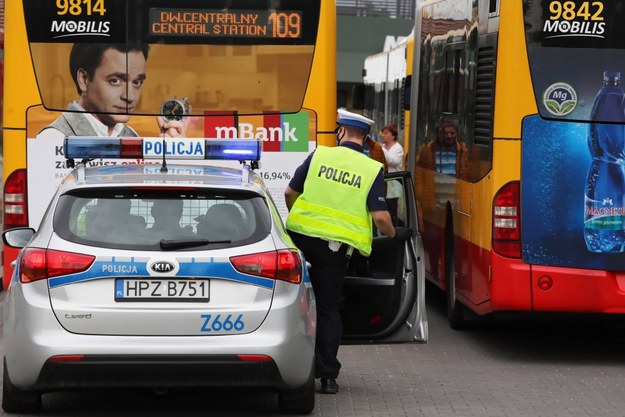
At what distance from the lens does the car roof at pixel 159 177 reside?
25.7 ft

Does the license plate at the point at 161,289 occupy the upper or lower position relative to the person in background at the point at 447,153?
lower

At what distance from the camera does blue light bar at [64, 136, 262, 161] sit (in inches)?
345

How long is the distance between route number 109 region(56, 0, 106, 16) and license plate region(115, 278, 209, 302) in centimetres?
414

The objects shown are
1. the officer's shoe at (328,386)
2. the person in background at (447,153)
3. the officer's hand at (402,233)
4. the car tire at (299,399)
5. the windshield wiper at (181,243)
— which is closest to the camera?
the windshield wiper at (181,243)

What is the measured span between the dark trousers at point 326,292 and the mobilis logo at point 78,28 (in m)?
Result: 2.92

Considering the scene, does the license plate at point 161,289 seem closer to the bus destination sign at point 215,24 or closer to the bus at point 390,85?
the bus destination sign at point 215,24

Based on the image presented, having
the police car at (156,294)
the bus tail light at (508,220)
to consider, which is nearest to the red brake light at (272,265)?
the police car at (156,294)

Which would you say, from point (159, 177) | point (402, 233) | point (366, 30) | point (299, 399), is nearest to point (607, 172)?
point (402, 233)

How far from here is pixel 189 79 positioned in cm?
1123

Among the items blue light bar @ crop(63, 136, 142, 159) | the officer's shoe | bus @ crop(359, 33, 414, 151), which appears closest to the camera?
blue light bar @ crop(63, 136, 142, 159)

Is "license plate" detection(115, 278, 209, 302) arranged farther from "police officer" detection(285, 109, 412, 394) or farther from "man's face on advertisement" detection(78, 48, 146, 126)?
"man's face on advertisement" detection(78, 48, 146, 126)

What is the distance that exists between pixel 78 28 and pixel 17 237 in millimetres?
3364

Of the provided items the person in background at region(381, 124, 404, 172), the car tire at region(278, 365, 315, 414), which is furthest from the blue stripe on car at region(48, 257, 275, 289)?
the person in background at region(381, 124, 404, 172)

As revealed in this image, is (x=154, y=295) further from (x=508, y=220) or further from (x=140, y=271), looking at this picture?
(x=508, y=220)
